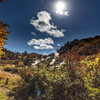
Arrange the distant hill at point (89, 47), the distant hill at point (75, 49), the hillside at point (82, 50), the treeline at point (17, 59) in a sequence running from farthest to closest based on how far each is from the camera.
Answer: the treeline at point (17, 59), the distant hill at point (75, 49), the distant hill at point (89, 47), the hillside at point (82, 50)

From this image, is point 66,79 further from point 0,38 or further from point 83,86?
point 0,38

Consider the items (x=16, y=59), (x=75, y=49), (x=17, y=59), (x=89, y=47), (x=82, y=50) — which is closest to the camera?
(x=82, y=50)

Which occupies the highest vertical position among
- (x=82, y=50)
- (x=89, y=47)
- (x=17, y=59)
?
(x=17, y=59)

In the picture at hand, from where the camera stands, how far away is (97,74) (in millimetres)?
5715

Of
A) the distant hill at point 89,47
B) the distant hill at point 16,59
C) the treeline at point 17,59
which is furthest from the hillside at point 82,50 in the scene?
the distant hill at point 16,59

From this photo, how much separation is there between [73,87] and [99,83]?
5.37 ft

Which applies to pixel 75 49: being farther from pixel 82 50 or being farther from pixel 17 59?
pixel 17 59

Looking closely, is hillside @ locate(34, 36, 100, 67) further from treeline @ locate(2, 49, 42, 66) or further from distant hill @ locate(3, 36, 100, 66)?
treeline @ locate(2, 49, 42, 66)

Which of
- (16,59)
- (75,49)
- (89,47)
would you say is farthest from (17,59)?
(89,47)

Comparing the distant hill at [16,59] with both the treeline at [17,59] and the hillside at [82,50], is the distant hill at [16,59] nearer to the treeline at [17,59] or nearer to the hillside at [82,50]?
the treeline at [17,59]

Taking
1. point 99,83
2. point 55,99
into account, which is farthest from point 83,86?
point 55,99

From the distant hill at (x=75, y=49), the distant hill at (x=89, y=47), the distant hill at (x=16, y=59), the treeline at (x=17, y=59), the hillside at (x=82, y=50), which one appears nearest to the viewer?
the hillside at (x=82, y=50)

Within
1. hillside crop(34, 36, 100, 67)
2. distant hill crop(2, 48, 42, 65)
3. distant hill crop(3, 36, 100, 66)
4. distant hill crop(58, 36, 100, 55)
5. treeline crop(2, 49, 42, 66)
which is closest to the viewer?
hillside crop(34, 36, 100, 67)

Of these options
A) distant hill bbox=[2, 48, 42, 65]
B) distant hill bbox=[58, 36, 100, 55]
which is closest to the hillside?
distant hill bbox=[58, 36, 100, 55]
